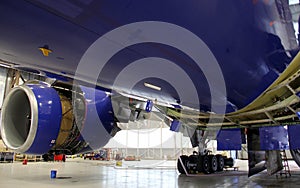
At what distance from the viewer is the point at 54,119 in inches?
127

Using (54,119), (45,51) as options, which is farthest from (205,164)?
(45,51)

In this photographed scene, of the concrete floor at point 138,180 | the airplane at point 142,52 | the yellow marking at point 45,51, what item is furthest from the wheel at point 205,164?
the yellow marking at point 45,51

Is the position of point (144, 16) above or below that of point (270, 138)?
above

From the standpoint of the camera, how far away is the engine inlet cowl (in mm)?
3055

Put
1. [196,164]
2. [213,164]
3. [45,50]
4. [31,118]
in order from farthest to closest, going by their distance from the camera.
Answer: [213,164]
[196,164]
[31,118]
[45,50]

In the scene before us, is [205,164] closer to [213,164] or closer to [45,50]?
[213,164]

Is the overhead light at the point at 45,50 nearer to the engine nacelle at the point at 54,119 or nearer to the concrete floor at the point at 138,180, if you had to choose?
the engine nacelle at the point at 54,119

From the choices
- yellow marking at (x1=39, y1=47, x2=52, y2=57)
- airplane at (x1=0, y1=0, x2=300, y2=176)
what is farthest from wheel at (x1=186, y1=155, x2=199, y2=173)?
yellow marking at (x1=39, y1=47, x2=52, y2=57)

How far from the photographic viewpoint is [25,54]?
4.93 ft

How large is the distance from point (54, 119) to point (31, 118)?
0.85ft

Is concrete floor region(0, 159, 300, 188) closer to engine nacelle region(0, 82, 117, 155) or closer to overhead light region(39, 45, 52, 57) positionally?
engine nacelle region(0, 82, 117, 155)

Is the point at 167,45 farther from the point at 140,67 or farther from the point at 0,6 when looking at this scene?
the point at 0,6

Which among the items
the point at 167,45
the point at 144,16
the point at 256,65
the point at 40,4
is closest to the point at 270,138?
the point at 256,65

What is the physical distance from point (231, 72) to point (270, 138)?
3750mm
